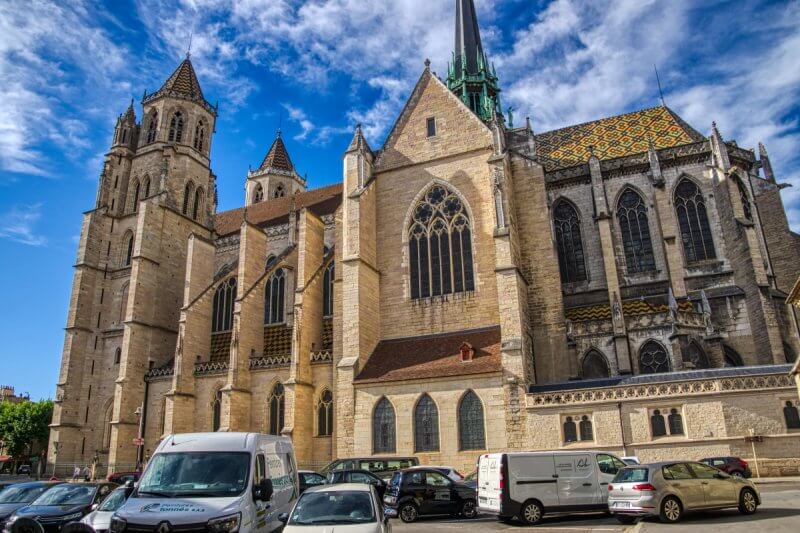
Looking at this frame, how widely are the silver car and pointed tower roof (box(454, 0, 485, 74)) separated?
3202 centimetres

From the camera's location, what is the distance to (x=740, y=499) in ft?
34.7

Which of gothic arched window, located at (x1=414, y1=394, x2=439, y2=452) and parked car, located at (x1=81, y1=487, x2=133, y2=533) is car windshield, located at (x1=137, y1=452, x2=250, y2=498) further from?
gothic arched window, located at (x1=414, y1=394, x2=439, y2=452)

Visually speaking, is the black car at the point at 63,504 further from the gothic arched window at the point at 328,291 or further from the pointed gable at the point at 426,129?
the pointed gable at the point at 426,129

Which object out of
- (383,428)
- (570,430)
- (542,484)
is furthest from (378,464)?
(570,430)

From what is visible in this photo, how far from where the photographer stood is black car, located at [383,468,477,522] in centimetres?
1288

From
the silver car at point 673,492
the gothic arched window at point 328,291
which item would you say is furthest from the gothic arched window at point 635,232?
the silver car at point 673,492

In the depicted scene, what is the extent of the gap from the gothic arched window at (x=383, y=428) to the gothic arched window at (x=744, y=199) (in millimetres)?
17955

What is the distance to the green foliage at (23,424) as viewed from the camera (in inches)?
1652

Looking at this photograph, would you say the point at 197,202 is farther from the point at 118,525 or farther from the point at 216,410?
the point at 118,525

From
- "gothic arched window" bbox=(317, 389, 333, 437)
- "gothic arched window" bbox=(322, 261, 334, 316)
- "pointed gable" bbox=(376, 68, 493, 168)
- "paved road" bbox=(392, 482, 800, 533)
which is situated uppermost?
"pointed gable" bbox=(376, 68, 493, 168)

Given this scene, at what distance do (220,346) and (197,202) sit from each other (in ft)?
37.0

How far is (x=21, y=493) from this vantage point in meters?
12.2

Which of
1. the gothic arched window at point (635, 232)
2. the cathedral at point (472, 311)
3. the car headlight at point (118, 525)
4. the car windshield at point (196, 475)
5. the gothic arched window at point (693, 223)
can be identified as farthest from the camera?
the gothic arched window at point (635, 232)

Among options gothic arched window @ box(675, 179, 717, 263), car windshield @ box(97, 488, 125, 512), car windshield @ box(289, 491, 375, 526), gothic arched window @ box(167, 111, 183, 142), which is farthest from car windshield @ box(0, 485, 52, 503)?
gothic arched window @ box(167, 111, 183, 142)
